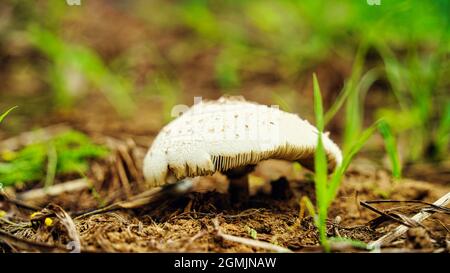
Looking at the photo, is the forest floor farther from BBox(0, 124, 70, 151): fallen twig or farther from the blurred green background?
the blurred green background

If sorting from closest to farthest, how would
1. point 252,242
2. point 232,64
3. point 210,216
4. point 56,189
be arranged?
point 252,242 → point 210,216 → point 56,189 → point 232,64

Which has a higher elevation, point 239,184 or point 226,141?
point 226,141

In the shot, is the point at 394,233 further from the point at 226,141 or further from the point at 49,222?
the point at 49,222

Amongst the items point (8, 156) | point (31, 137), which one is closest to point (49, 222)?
point (8, 156)

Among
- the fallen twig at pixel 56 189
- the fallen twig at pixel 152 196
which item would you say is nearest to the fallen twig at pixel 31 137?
the fallen twig at pixel 56 189

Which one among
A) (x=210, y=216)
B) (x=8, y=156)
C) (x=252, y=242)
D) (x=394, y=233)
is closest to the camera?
(x=252, y=242)

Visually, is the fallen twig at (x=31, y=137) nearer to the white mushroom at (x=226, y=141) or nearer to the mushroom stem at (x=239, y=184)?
the white mushroom at (x=226, y=141)

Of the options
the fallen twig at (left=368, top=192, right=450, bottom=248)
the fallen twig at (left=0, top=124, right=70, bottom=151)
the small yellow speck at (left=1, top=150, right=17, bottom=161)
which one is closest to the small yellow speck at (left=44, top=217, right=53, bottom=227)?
the small yellow speck at (left=1, top=150, right=17, bottom=161)

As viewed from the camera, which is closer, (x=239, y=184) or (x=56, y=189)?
(x=239, y=184)
